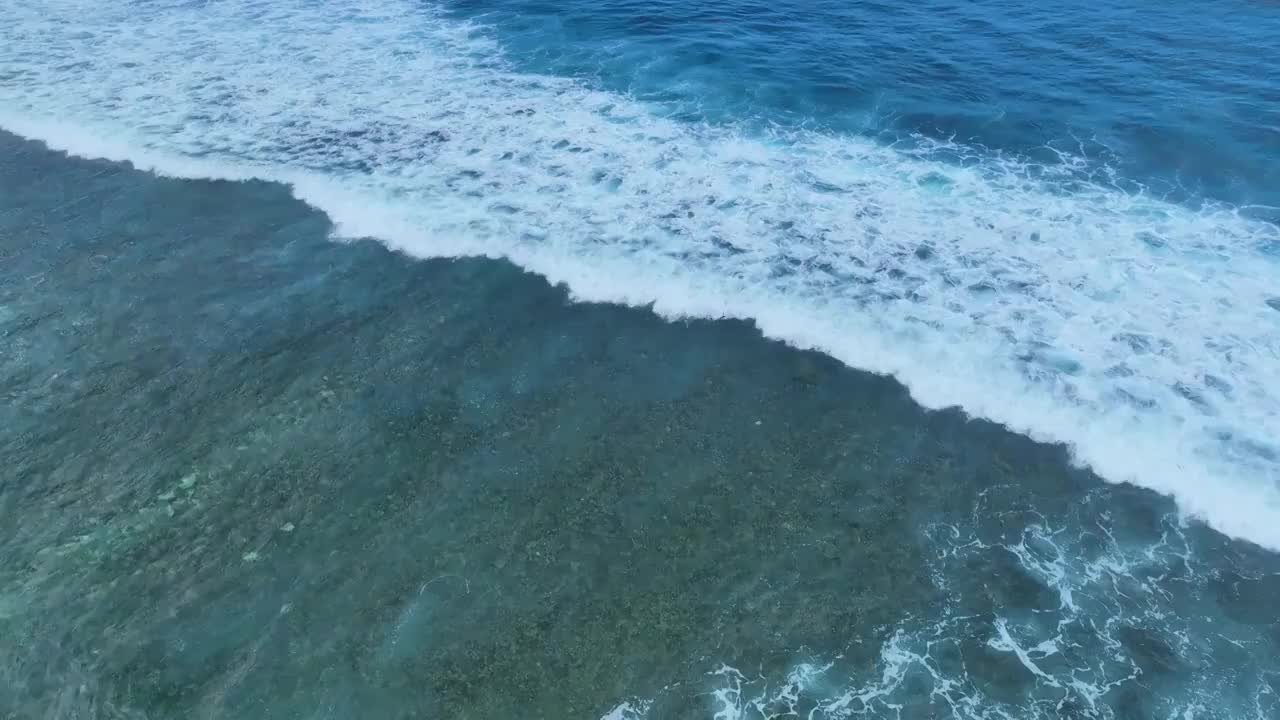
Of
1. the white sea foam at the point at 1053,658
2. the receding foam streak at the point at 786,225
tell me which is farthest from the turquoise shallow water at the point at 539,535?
the receding foam streak at the point at 786,225

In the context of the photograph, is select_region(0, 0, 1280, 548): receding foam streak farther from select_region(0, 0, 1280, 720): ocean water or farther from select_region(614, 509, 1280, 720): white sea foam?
select_region(614, 509, 1280, 720): white sea foam

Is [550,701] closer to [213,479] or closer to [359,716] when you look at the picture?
[359,716]

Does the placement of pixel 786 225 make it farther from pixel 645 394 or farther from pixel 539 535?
pixel 539 535

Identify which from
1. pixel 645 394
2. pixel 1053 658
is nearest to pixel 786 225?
pixel 645 394

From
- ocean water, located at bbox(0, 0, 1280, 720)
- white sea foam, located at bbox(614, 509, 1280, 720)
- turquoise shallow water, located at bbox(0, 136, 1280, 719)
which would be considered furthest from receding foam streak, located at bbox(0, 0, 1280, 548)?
white sea foam, located at bbox(614, 509, 1280, 720)

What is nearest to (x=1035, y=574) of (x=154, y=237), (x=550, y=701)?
(x=550, y=701)
